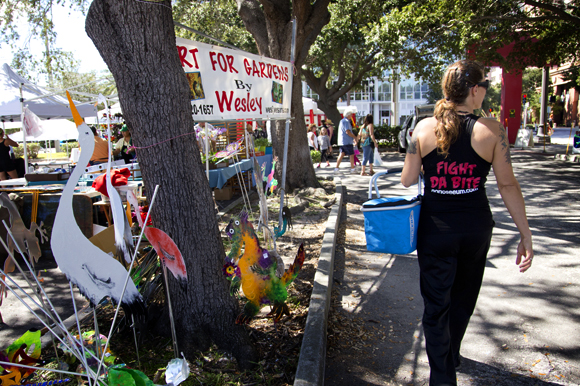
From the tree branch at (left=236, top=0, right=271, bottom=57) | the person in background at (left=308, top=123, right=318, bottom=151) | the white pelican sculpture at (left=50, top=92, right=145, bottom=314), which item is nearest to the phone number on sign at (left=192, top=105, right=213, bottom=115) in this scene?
the white pelican sculpture at (left=50, top=92, right=145, bottom=314)

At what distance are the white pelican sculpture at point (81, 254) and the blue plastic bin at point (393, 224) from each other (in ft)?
5.03

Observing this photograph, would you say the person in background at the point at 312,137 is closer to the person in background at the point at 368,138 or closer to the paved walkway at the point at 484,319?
the person in background at the point at 368,138

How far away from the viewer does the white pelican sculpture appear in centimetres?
203

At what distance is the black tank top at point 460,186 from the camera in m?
2.28

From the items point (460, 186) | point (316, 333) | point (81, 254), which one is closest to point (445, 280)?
point (460, 186)

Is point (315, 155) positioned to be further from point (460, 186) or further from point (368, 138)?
point (460, 186)

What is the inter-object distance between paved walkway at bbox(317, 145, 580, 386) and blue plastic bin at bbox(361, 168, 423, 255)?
→ 0.97m

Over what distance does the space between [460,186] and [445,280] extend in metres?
0.56

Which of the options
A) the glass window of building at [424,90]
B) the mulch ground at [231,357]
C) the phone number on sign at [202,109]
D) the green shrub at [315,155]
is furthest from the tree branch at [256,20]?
the glass window of building at [424,90]

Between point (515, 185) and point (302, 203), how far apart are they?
5.93m

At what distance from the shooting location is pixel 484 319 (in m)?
3.57

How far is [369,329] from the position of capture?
11.4 feet

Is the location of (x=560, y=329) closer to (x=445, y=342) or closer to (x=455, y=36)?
(x=445, y=342)

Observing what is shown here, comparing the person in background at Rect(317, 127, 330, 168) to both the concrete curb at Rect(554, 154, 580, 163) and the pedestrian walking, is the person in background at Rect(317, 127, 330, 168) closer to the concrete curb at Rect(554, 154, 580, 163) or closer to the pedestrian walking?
the concrete curb at Rect(554, 154, 580, 163)
